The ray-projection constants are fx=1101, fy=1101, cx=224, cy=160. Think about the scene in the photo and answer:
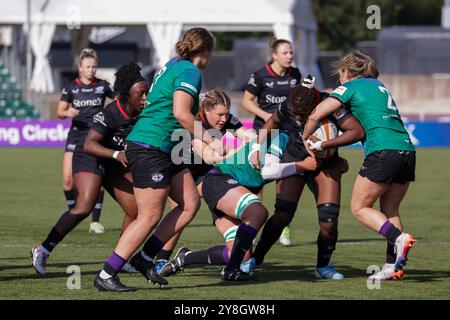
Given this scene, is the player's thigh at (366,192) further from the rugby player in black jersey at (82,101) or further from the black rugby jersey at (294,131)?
the rugby player in black jersey at (82,101)

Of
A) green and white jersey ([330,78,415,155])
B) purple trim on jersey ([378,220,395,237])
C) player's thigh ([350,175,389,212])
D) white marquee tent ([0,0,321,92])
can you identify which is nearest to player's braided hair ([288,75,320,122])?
green and white jersey ([330,78,415,155])

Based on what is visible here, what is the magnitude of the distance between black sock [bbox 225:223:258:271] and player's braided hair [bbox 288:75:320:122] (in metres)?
1.32

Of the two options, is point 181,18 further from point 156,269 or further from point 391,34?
point 156,269

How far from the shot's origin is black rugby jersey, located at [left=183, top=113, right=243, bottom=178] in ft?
32.4

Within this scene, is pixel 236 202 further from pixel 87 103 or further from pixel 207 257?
pixel 87 103

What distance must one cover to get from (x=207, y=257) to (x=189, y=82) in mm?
1916

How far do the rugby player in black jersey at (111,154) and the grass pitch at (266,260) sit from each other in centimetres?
47

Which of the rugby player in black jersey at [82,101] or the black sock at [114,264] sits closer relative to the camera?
the black sock at [114,264]

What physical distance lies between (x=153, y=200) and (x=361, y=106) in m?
2.10

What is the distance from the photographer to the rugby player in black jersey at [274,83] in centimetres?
1317

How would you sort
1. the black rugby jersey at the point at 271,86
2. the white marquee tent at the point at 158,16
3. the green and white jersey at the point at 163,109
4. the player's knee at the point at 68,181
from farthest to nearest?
the white marquee tent at the point at 158,16 < the player's knee at the point at 68,181 < the black rugby jersey at the point at 271,86 < the green and white jersey at the point at 163,109

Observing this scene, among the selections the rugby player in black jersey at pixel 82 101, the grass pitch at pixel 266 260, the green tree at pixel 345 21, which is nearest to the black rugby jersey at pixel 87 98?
the rugby player in black jersey at pixel 82 101

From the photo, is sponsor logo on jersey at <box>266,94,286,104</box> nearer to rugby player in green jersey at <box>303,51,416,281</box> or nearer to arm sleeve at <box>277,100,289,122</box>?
arm sleeve at <box>277,100,289,122</box>

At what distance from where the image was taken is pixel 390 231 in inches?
378
